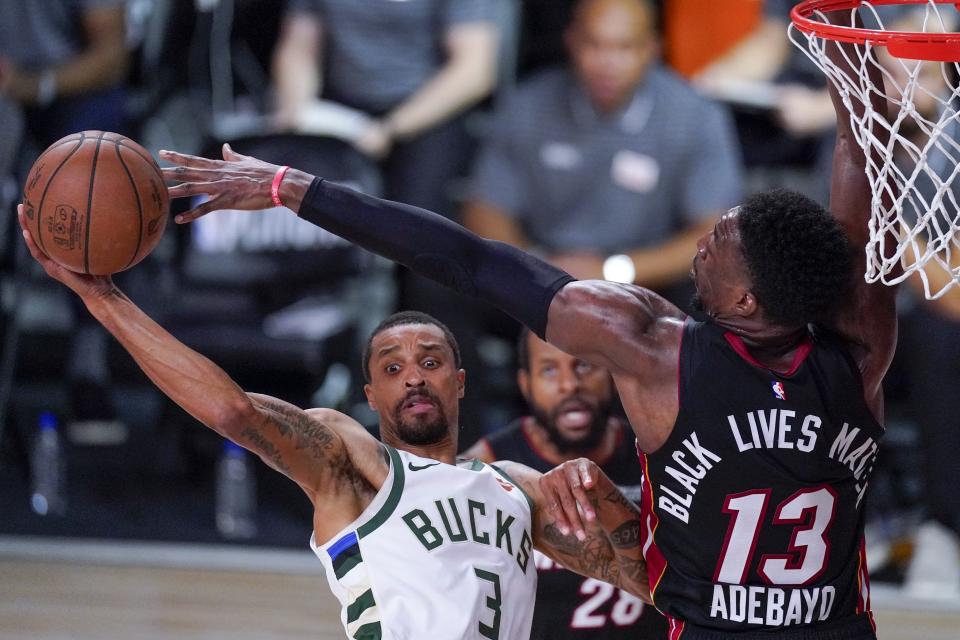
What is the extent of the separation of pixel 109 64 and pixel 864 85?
486 cm

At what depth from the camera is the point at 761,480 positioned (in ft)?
9.43

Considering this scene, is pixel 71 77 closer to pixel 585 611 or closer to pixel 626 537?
pixel 585 611

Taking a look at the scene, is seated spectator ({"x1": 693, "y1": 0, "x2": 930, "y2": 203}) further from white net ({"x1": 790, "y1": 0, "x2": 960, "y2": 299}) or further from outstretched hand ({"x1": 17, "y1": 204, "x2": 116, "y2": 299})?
outstretched hand ({"x1": 17, "y1": 204, "x2": 116, "y2": 299})

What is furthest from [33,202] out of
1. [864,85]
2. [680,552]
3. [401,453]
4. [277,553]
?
[277,553]

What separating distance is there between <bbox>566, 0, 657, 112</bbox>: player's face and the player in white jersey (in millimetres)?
3556

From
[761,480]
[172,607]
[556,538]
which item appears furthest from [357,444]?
[172,607]

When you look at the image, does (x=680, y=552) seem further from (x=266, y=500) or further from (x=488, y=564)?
(x=266, y=500)

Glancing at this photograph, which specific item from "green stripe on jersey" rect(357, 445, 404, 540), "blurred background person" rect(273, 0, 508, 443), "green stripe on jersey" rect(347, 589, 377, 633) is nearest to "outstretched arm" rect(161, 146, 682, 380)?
"green stripe on jersey" rect(357, 445, 404, 540)

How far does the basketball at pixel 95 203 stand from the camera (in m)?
2.92

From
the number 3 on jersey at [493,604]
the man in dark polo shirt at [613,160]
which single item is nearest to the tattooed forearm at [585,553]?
the number 3 on jersey at [493,604]

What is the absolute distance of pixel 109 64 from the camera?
7.16 metres

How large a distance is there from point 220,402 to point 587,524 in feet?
2.87

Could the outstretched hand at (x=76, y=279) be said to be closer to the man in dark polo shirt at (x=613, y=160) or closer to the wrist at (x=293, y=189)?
the wrist at (x=293, y=189)

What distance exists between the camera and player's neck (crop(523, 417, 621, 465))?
407 centimetres
